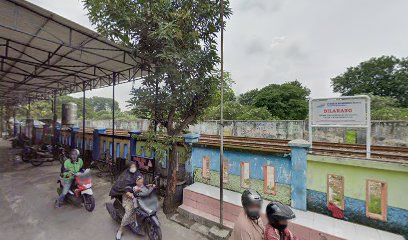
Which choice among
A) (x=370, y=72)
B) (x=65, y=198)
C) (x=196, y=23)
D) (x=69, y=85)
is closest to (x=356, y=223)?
(x=196, y=23)

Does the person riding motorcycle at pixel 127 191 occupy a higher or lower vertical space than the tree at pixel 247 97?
lower

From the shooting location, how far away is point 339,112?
388 centimetres

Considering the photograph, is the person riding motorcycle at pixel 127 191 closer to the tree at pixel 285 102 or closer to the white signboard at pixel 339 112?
the white signboard at pixel 339 112

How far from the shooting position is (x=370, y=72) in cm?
3194

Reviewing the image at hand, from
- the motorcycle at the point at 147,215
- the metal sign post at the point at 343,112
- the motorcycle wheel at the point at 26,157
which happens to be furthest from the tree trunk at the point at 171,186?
the motorcycle wheel at the point at 26,157

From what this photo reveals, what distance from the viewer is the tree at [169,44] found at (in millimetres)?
4012

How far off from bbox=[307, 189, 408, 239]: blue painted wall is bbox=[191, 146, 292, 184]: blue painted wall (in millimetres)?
544

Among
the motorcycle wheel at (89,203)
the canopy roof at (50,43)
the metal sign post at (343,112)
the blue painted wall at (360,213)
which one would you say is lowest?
the motorcycle wheel at (89,203)

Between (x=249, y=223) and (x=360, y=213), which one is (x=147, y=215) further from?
(x=360, y=213)

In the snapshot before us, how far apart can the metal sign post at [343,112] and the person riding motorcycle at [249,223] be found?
8.98 feet

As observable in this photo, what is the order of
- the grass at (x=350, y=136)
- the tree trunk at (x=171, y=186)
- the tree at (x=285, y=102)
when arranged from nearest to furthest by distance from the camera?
the tree trunk at (x=171, y=186) < the grass at (x=350, y=136) < the tree at (x=285, y=102)

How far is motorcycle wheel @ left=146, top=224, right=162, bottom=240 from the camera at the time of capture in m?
3.58

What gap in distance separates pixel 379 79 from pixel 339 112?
1489 inches

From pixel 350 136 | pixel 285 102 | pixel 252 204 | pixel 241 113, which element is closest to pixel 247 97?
pixel 285 102
